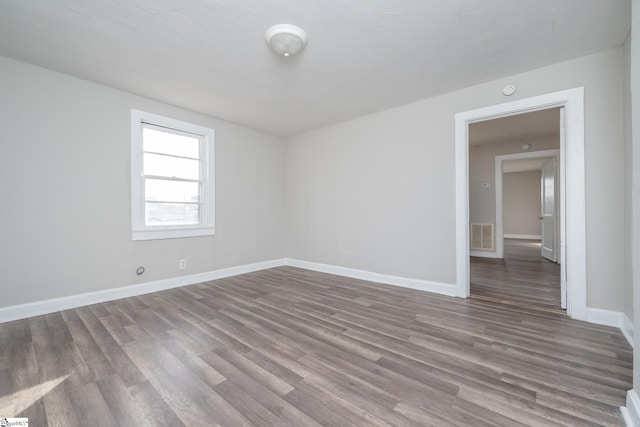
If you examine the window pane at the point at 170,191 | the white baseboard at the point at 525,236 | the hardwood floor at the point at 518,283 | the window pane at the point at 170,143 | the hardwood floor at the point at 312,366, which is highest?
the window pane at the point at 170,143

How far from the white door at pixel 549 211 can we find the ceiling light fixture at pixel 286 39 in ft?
19.8

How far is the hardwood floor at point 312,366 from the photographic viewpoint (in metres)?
1.38

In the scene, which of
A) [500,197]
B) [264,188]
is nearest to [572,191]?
[500,197]

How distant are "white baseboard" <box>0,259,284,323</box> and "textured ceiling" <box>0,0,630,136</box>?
8.43ft

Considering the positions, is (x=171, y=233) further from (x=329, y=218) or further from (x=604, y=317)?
(x=604, y=317)

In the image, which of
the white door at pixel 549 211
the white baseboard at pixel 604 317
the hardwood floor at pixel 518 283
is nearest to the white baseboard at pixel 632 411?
the white baseboard at pixel 604 317

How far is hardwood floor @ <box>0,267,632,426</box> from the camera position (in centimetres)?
138

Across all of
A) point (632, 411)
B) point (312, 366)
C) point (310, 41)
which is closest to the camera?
point (632, 411)

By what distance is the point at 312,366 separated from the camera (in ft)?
5.89

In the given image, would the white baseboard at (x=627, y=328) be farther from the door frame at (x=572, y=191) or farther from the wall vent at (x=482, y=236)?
the wall vent at (x=482, y=236)

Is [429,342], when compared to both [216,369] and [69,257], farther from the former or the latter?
[69,257]

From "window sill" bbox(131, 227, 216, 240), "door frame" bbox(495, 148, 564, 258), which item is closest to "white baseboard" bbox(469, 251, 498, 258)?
"door frame" bbox(495, 148, 564, 258)

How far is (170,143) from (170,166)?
35cm

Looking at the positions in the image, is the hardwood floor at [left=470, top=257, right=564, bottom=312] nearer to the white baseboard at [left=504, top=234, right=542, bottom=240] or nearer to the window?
the window
